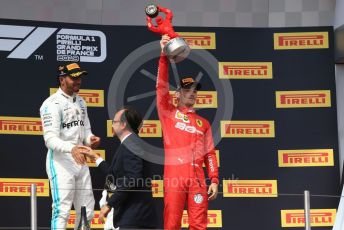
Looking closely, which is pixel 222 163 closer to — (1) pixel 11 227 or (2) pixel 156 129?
(2) pixel 156 129

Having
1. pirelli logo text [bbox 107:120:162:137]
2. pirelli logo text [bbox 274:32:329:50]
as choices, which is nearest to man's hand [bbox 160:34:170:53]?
pirelli logo text [bbox 107:120:162:137]

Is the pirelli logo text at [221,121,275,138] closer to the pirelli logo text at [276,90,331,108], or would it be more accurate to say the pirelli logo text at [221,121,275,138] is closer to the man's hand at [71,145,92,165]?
the pirelli logo text at [276,90,331,108]

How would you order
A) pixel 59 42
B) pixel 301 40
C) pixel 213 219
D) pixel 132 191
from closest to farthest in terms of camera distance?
pixel 132 191 → pixel 59 42 → pixel 213 219 → pixel 301 40

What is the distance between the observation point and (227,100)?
745 cm

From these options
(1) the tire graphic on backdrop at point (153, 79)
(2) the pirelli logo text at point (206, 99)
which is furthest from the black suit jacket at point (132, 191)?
(2) the pirelli logo text at point (206, 99)

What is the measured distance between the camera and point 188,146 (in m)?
6.45

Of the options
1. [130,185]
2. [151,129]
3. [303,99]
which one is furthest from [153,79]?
[130,185]

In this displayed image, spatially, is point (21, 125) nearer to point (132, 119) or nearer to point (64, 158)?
point (64, 158)

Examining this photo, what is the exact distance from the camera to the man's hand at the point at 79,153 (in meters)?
6.03

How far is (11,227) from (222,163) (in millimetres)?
1762

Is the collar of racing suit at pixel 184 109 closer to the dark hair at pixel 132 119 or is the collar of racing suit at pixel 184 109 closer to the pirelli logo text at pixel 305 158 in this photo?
the dark hair at pixel 132 119

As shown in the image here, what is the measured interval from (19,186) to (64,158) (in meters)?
0.78

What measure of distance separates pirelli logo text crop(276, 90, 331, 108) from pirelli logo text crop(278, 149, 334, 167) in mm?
361

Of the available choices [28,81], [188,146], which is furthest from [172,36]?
[28,81]
